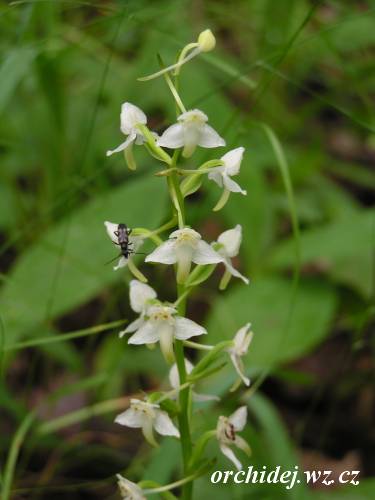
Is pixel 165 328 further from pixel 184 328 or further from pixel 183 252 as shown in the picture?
pixel 183 252

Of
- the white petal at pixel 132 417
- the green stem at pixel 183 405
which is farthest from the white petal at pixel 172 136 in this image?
the white petal at pixel 132 417

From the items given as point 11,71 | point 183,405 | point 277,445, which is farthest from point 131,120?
point 277,445

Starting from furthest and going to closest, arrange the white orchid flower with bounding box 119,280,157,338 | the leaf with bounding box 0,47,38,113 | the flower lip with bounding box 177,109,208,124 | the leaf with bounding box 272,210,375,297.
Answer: the leaf with bounding box 272,210,375,297 → the leaf with bounding box 0,47,38,113 → the white orchid flower with bounding box 119,280,157,338 → the flower lip with bounding box 177,109,208,124

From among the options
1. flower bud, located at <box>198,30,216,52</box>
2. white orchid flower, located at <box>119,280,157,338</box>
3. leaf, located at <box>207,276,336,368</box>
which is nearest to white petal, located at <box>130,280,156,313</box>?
white orchid flower, located at <box>119,280,157,338</box>

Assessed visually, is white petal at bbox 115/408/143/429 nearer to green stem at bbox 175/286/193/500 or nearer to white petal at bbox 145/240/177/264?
green stem at bbox 175/286/193/500

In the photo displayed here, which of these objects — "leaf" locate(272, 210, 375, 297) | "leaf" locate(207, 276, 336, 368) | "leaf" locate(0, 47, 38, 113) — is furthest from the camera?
"leaf" locate(272, 210, 375, 297)
